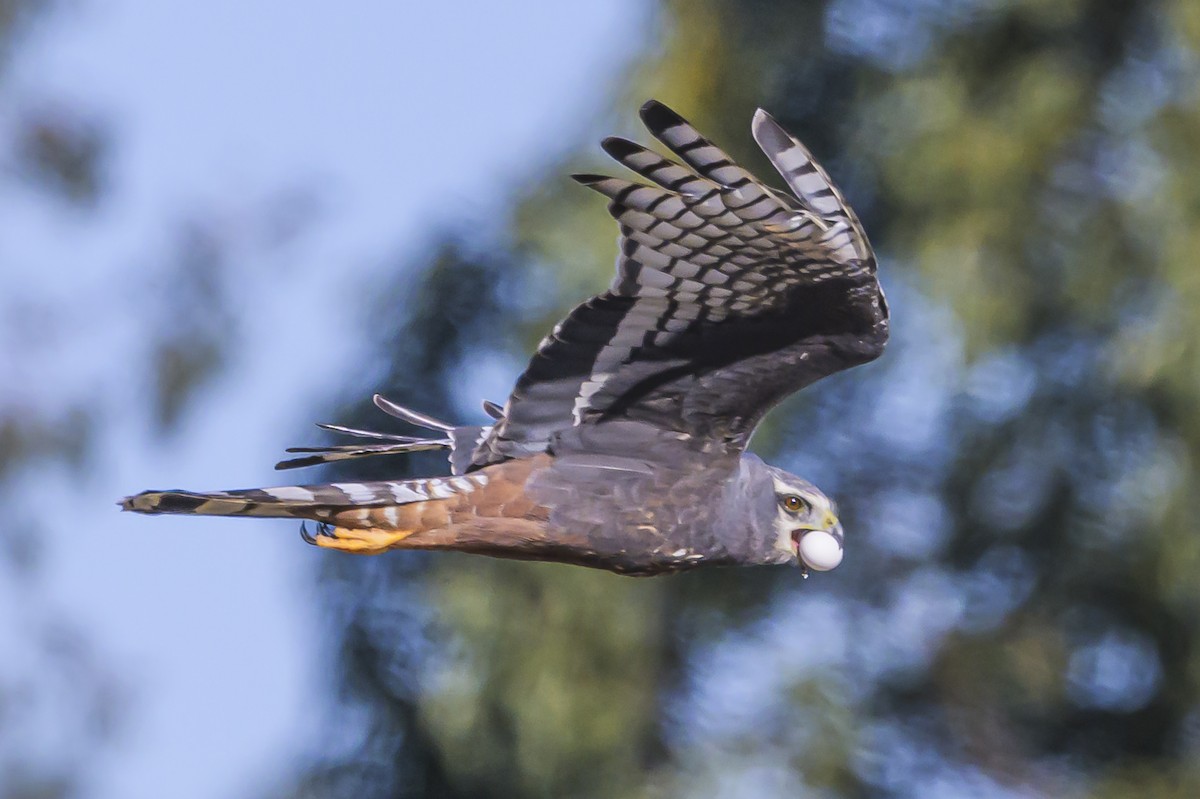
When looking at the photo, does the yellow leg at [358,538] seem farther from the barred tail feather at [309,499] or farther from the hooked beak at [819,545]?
the hooked beak at [819,545]

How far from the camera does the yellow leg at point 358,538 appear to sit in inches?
213

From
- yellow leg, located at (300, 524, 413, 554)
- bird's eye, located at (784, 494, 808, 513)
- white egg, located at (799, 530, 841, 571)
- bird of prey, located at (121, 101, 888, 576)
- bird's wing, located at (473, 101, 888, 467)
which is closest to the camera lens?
bird's wing, located at (473, 101, 888, 467)

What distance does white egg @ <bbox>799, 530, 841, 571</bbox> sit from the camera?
5516 millimetres

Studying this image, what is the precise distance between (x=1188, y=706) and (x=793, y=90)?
464 centimetres

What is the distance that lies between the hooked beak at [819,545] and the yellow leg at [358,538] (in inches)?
46.7

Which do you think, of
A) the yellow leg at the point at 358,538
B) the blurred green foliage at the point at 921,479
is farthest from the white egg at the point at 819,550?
the blurred green foliage at the point at 921,479

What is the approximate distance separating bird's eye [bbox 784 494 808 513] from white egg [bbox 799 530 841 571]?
0.28 ft

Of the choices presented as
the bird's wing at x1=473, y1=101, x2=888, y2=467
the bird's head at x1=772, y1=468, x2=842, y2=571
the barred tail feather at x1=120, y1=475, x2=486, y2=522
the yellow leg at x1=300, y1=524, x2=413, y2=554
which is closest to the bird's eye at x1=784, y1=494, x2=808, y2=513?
the bird's head at x1=772, y1=468, x2=842, y2=571

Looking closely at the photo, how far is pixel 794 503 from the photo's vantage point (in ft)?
18.5

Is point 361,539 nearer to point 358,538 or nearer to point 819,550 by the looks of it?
point 358,538

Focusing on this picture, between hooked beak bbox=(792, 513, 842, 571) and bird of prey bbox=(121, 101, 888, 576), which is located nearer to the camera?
bird of prey bbox=(121, 101, 888, 576)

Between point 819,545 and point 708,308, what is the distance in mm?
828

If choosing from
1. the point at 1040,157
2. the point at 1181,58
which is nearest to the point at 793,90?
the point at 1040,157

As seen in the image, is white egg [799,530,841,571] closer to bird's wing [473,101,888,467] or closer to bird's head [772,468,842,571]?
bird's head [772,468,842,571]
